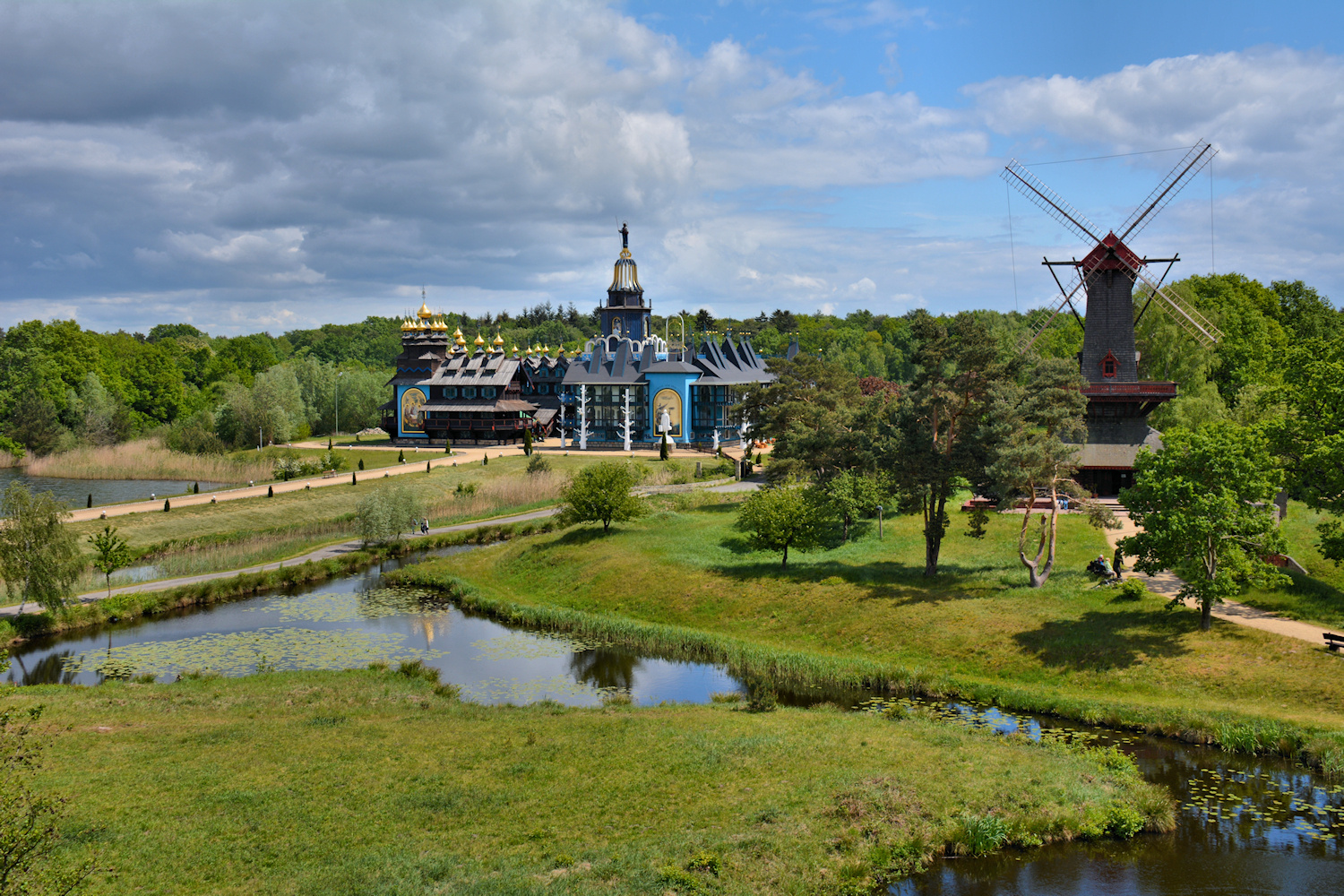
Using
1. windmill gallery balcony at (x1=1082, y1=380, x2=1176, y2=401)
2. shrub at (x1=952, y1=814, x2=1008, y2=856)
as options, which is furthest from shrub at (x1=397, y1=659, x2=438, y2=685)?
windmill gallery balcony at (x1=1082, y1=380, x2=1176, y2=401)

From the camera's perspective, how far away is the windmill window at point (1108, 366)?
48.3m

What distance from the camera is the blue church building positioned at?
8425cm

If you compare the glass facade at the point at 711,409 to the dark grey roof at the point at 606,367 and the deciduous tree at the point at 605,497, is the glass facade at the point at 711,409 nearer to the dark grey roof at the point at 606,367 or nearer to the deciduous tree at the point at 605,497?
the dark grey roof at the point at 606,367

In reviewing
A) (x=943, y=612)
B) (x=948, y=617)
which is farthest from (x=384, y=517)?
(x=948, y=617)

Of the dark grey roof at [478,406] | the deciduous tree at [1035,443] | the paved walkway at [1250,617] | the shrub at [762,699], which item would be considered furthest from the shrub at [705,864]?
the dark grey roof at [478,406]

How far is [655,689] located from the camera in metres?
27.7

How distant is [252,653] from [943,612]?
76.8 feet

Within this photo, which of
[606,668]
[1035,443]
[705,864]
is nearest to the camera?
[705,864]

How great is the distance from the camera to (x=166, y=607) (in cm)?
3559

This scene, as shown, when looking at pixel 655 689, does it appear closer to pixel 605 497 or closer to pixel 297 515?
pixel 605 497

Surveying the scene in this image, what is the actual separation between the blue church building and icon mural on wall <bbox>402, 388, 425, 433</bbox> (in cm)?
9

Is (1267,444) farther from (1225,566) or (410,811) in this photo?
(410,811)

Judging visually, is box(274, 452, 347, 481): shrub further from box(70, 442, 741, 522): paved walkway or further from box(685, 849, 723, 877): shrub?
box(685, 849, 723, 877): shrub

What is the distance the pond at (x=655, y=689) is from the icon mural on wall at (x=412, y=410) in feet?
148
